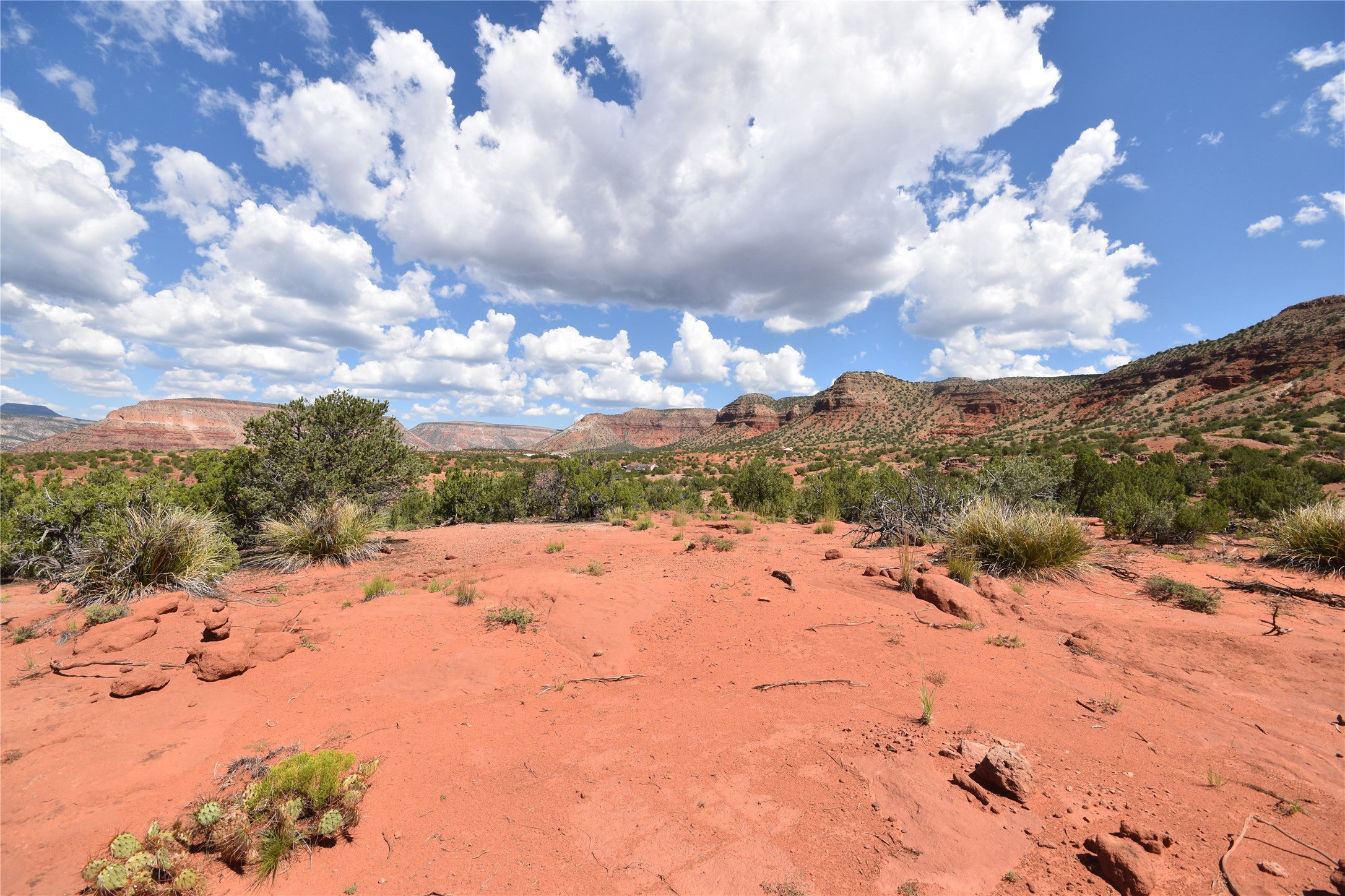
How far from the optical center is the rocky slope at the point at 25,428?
8618 cm

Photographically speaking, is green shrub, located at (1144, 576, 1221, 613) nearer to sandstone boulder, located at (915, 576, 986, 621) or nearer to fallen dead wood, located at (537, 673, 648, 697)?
sandstone boulder, located at (915, 576, 986, 621)

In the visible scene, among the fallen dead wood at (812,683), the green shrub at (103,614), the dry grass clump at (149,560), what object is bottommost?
the fallen dead wood at (812,683)

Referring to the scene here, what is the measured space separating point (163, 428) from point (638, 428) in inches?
4182

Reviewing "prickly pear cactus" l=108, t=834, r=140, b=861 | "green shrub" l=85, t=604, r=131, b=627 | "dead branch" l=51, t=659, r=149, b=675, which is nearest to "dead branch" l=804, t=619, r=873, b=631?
"prickly pear cactus" l=108, t=834, r=140, b=861

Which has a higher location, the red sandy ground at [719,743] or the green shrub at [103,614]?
the green shrub at [103,614]

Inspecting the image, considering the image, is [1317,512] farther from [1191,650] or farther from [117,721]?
[117,721]

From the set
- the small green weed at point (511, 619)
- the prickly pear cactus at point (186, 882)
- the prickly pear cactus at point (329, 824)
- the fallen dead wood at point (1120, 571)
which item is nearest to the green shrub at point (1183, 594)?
the fallen dead wood at point (1120, 571)

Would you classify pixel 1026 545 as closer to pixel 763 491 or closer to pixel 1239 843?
pixel 1239 843

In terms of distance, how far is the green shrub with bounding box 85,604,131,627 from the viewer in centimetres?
590

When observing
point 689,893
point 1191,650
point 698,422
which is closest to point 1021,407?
point 1191,650

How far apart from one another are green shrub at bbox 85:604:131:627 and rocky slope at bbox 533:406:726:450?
136199 mm

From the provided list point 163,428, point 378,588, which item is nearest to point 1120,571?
point 378,588

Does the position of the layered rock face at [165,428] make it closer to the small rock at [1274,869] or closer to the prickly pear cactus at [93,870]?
the prickly pear cactus at [93,870]

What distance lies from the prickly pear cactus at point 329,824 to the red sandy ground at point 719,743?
137 mm
